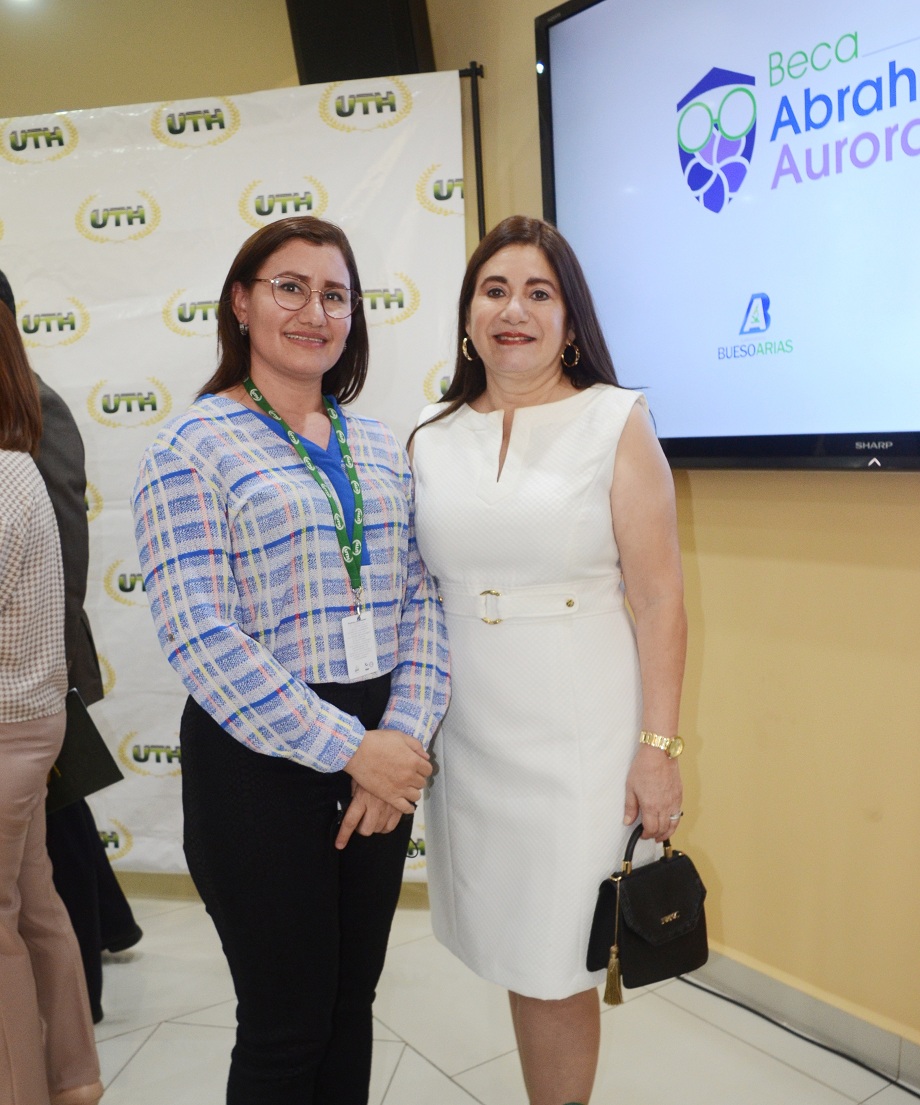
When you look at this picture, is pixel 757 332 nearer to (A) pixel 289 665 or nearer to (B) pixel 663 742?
(B) pixel 663 742

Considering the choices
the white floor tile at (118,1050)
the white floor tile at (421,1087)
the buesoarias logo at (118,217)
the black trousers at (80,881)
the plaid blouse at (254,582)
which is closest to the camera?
the plaid blouse at (254,582)

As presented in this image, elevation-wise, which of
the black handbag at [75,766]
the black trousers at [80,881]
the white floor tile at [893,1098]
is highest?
the black handbag at [75,766]

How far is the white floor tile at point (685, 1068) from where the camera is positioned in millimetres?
2242

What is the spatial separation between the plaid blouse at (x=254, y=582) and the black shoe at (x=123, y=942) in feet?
5.71

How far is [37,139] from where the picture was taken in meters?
3.23

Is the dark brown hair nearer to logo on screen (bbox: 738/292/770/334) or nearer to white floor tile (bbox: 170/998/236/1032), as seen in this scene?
logo on screen (bbox: 738/292/770/334)

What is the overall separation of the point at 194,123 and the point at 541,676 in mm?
2243

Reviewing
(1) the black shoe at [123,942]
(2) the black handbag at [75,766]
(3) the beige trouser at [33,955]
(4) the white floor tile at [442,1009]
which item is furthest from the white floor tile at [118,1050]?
(2) the black handbag at [75,766]

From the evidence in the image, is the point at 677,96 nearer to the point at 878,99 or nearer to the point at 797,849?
the point at 878,99

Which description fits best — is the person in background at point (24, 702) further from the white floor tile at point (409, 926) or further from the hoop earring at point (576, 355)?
the white floor tile at point (409, 926)

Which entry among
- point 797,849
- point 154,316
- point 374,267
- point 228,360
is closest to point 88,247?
point 154,316

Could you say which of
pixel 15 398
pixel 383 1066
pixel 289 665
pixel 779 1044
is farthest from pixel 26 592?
pixel 779 1044

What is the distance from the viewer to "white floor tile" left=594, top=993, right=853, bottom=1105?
2242mm

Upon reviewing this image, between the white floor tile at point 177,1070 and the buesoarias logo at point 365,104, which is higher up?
the buesoarias logo at point 365,104
